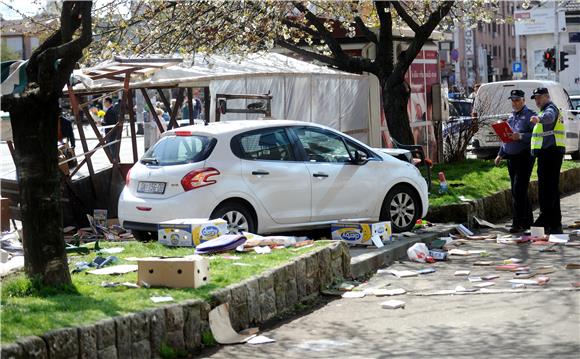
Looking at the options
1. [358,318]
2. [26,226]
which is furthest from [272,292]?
[26,226]

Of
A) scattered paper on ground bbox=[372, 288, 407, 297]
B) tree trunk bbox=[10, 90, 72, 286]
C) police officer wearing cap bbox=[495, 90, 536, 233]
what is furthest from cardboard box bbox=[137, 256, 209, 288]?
police officer wearing cap bbox=[495, 90, 536, 233]

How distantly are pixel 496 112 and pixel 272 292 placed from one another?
17.0 meters

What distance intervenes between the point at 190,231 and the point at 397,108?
31.3 feet

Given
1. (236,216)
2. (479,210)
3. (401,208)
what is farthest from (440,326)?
(479,210)

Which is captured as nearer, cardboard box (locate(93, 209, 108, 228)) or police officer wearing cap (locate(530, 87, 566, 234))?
police officer wearing cap (locate(530, 87, 566, 234))

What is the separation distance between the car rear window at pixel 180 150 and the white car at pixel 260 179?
1cm

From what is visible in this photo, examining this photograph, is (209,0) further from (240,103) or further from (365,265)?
(365,265)

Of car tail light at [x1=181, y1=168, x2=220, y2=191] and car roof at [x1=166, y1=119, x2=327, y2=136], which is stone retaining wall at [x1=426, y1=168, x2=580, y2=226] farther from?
car tail light at [x1=181, y1=168, x2=220, y2=191]

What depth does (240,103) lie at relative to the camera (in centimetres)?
1803

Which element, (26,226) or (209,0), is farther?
(209,0)

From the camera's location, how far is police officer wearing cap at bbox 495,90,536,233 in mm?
13992

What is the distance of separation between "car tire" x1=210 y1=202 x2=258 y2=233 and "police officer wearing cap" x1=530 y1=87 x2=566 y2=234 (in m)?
3.97

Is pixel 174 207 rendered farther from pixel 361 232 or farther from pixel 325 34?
pixel 325 34

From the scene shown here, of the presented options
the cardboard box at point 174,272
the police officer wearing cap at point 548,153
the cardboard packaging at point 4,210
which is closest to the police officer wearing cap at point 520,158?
the police officer wearing cap at point 548,153
